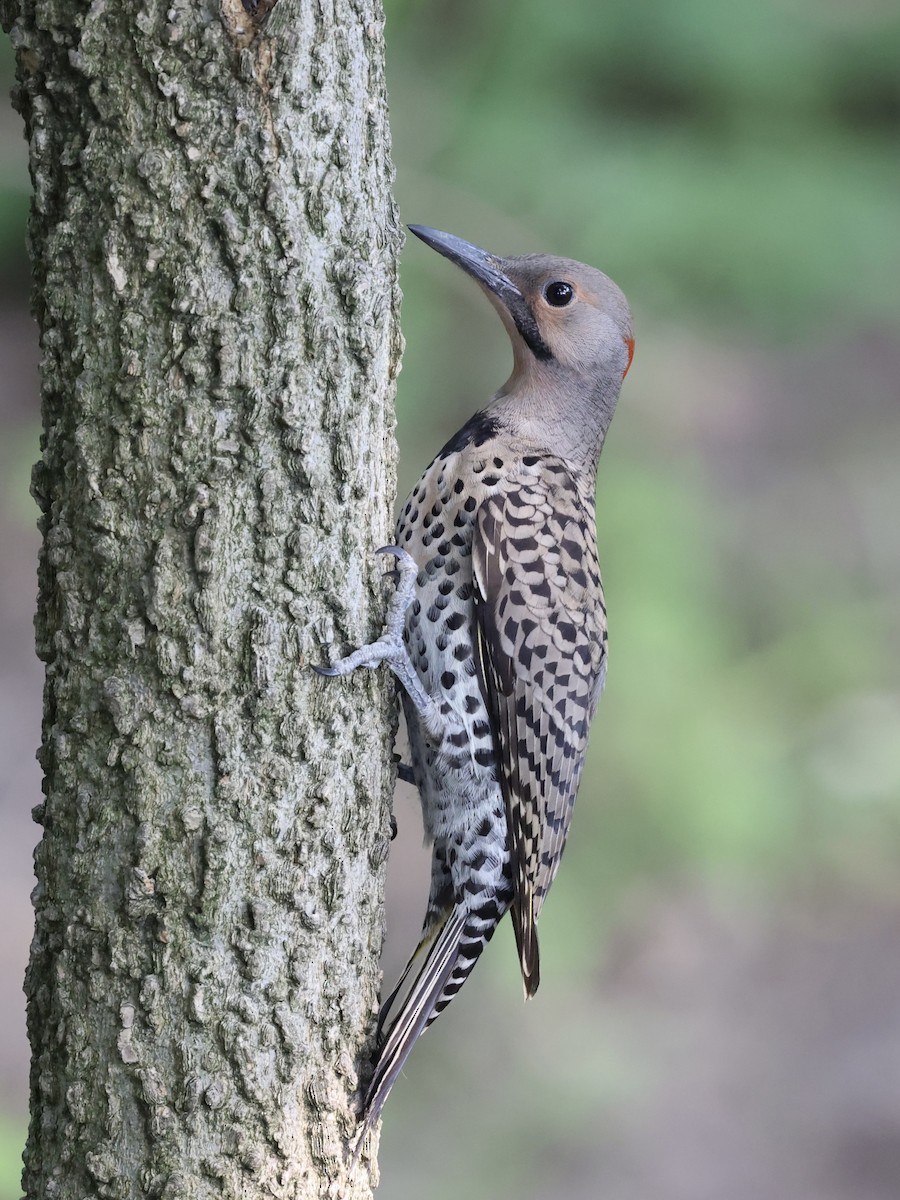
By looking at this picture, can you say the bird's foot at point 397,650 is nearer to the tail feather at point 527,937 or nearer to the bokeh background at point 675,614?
the tail feather at point 527,937

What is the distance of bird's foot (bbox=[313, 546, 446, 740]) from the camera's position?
74.4 inches

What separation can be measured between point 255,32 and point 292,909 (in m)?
1.20

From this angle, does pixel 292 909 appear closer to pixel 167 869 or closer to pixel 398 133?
pixel 167 869

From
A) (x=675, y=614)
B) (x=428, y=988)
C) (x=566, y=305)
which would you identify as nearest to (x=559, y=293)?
(x=566, y=305)

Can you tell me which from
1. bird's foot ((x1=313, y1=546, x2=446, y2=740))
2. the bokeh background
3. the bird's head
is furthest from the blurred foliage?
the bird's head

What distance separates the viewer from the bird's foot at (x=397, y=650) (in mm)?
1890

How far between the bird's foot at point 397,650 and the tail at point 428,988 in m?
0.41

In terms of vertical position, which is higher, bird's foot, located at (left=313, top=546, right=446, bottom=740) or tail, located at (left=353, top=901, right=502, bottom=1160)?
bird's foot, located at (left=313, top=546, right=446, bottom=740)

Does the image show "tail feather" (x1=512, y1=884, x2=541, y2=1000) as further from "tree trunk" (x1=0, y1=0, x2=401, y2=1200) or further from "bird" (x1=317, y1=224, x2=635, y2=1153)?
"tree trunk" (x1=0, y1=0, x2=401, y2=1200)

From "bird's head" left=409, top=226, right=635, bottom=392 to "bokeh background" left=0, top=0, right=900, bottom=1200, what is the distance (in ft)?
4.66

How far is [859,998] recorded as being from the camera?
5.20m

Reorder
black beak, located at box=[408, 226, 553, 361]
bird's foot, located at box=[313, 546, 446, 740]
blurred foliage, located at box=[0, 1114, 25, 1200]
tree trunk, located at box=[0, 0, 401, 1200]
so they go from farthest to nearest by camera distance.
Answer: blurred foliage, located at box=[0, 1114, 25, 1200] < black beak, located at box=[408, 226, 553, 361] < bird's foot, located at box=[313, 546, 446, 740] < tree trunk, located at box=[0, 0, 401, 1200]

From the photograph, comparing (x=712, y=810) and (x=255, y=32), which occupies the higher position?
(x=712, y=810)

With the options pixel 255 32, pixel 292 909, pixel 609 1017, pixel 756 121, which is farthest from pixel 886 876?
pixel 255 32
